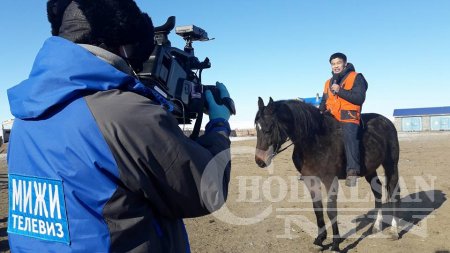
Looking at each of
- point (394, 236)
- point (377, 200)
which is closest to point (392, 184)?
point (377, 200)

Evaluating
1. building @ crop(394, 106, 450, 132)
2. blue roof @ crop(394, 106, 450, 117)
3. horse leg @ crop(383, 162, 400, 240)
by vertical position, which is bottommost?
building @ crop(394, 106, 450, 132)

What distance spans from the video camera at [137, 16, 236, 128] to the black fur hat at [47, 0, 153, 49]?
29 cm

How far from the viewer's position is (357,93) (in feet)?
18.0

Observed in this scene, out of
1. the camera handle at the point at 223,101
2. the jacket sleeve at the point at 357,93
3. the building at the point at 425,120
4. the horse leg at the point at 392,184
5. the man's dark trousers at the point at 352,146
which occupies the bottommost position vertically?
the building at the point at 425,120

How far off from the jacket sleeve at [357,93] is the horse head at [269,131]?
1140 mm

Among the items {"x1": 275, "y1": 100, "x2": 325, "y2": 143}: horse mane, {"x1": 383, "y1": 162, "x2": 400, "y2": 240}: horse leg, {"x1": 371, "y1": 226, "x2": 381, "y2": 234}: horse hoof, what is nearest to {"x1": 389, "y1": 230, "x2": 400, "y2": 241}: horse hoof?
{"x1": 371, "y1": 226, "x2": 381, "y2": 234}: horse hoof

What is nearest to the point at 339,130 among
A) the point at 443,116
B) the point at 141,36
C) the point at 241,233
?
the point at 241,233

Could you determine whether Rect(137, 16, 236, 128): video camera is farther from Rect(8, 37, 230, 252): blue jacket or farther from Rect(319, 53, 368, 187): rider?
Rect(319, 53, 368, 187): rider

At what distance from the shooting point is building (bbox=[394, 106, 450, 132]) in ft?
178

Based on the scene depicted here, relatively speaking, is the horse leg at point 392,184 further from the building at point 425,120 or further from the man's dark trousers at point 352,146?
the building at point 425,120

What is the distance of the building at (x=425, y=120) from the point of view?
178ft

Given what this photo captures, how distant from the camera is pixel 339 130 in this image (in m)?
5.58

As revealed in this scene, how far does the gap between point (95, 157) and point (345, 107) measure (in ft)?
16.7

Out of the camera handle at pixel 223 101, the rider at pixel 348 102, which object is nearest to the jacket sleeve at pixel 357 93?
the rider at pixel 348 102
